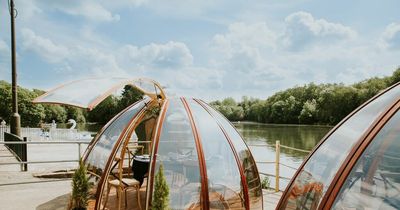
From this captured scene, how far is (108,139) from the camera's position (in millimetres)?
5758

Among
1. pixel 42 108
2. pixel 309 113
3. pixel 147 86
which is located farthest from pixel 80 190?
pixel 309 113

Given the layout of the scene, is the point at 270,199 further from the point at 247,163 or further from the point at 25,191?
the point at 25,191

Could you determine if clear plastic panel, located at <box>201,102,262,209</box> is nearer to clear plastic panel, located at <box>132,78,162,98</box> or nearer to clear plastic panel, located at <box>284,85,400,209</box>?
clear plastic panel, located at <box>132,78,162,98</box>

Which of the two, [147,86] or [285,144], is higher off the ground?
[147,86]

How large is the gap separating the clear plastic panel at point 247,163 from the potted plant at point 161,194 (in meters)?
1.51

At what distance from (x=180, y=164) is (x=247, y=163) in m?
1.36

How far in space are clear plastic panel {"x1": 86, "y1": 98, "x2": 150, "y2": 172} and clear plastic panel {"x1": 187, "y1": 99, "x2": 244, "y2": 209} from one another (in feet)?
4.30

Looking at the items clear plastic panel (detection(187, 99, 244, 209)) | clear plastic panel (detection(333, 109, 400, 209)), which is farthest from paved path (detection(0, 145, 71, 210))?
clear plastic panel (detection(333, 109, 400, 209))

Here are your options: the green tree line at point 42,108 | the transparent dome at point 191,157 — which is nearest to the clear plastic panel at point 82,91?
the transparent dome at point 191,157

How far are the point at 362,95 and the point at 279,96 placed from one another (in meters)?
33.9

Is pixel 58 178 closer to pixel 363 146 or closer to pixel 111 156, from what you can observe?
pixel 111 156

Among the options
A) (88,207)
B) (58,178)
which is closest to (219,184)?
(88,207)

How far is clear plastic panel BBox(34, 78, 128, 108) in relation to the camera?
15.0 ft

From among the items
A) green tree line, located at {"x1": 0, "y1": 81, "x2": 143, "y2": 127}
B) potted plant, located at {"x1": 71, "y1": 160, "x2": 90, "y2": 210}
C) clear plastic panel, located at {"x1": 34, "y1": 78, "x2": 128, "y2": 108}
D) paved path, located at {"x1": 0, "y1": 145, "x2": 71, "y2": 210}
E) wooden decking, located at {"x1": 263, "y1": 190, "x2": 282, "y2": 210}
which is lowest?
wooden decking, located at {"x1": 263, "y1": 190, "x2": 282, "y2": 210}
